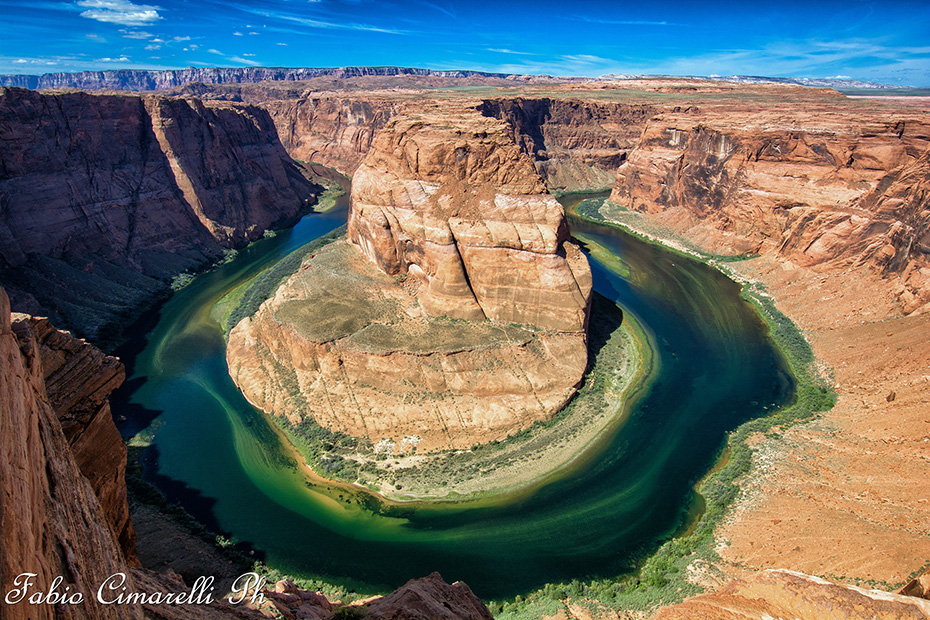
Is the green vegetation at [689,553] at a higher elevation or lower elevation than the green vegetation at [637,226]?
lower

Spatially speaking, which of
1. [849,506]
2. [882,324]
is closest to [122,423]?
[849,506]

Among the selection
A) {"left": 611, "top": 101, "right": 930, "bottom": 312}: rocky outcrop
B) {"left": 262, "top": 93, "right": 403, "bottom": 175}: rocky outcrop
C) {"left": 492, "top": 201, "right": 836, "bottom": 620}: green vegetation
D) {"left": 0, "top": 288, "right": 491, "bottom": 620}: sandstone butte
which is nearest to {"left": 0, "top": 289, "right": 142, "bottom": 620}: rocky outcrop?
{"left": 0, "top": 288, "right": 491, "bottom": 620}: sandstone butte

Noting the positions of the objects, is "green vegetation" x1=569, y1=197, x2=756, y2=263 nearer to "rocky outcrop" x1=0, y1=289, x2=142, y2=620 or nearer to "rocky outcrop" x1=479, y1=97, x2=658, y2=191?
"rocky outcrop" x1=479, y1=97, x2=658, y2=191

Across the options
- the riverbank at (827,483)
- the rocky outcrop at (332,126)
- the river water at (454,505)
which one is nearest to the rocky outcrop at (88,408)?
the river water at (454,505)

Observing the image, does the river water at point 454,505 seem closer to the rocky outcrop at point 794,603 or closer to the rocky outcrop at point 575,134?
the rocky outcrop at point 794,603

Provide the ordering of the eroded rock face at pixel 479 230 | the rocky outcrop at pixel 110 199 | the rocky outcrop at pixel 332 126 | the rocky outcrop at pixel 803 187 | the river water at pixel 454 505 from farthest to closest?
the rocky outcrop at pixel 332 126 → the rocky outcrop at pixel 110 199 → the rocky outcrop at pixel 803 187 → the eroded rock face at pixel 479 230 → the river water at pixel 454 505

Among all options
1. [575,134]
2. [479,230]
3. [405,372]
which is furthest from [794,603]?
[575,134]
